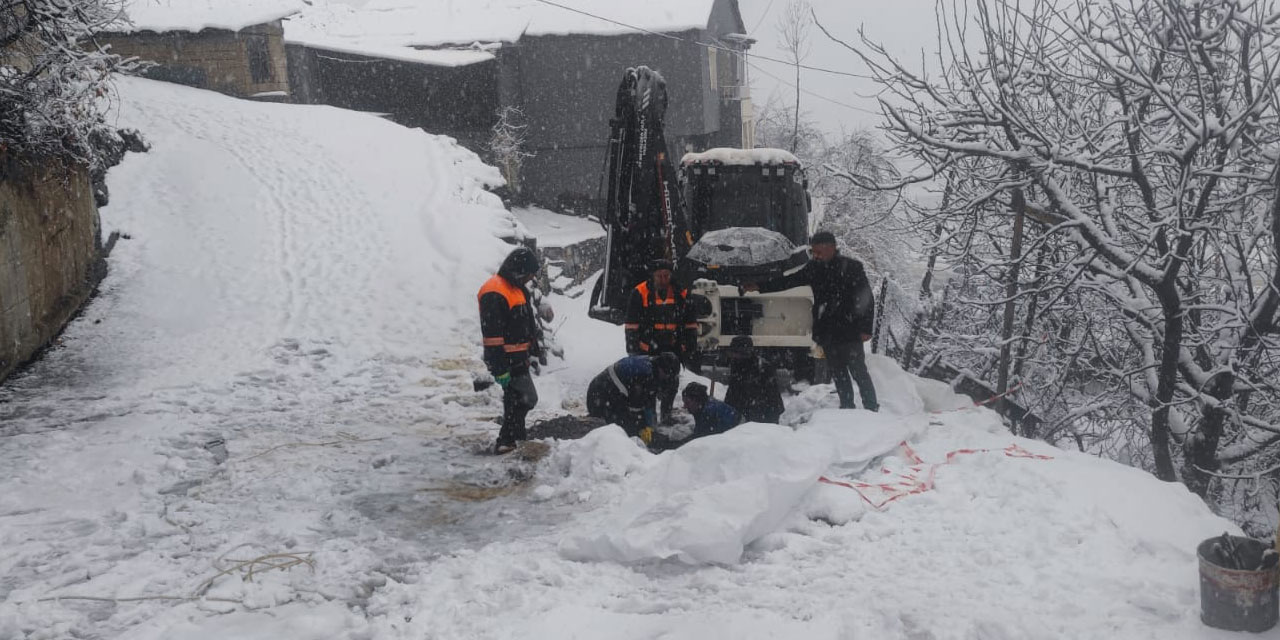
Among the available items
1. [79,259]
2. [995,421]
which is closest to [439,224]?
[79,259]

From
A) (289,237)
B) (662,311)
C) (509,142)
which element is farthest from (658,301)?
(509,142)

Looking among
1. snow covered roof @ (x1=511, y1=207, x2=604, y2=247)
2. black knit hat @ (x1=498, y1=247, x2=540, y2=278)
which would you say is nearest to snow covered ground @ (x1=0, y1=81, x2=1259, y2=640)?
black knit hat @ (x1=498, y1=247, x2=540, y2=278)

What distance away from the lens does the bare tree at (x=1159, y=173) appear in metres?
Answer: 6.15

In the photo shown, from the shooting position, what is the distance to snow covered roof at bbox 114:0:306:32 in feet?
77.3

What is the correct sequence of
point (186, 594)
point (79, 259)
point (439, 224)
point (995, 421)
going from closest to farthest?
point (186, 594) → point (995, 421) → point (79, 259) → point (439, 224)

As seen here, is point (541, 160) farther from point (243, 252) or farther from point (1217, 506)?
point (1217, 506)

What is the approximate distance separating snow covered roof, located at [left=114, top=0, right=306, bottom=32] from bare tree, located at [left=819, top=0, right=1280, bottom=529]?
73.3 feet

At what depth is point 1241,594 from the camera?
133 inches

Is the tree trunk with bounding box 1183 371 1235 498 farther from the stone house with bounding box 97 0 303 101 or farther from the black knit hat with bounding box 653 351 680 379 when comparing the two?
the stone house with bounding box 97 0 303 101

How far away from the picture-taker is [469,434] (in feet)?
24.0

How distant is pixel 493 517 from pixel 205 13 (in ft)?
80.4

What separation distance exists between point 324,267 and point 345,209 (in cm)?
225

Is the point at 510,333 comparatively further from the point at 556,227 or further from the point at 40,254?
the point at 556,227

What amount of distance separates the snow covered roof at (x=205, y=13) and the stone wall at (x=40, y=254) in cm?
1597
